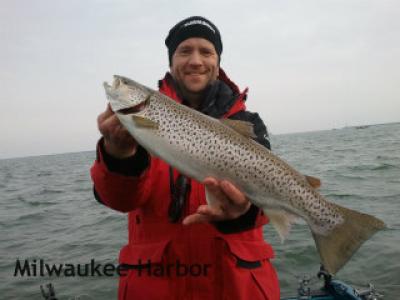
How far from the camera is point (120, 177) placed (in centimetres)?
332

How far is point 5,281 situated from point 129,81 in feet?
27.5

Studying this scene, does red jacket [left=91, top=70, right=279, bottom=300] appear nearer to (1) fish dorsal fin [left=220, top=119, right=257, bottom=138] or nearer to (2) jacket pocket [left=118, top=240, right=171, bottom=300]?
(2) jacket pocket [left=118, top=240, right=171, bottom=300]

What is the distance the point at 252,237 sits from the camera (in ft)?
12.4

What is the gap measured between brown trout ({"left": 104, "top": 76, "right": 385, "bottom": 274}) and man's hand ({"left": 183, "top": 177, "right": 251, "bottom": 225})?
0.33 feet

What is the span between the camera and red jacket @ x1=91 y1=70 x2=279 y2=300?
3.44 meters

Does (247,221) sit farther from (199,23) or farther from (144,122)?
(199,23)

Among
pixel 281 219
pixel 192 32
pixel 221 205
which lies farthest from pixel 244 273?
pixel 192 32

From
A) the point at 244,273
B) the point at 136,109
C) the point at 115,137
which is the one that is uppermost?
the point at 136,109

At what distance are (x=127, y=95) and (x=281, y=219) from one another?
189 centimetres

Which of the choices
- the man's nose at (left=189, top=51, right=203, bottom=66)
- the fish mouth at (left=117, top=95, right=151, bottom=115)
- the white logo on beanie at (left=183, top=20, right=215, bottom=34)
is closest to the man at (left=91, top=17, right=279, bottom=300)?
the fish mouth at (left=117, top=95, right=151, bottom=115)

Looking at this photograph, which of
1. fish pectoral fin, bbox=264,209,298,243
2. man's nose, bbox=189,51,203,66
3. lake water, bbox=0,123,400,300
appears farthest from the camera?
lake water, bbox=0,123,400,300

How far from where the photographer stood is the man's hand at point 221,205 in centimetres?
312

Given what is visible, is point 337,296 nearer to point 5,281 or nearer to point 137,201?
point 137,201

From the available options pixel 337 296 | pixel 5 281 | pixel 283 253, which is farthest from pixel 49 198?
pixel 337 296
